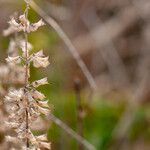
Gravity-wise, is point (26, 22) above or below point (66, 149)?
below

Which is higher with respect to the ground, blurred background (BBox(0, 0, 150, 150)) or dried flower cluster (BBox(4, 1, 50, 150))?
blurred background (BBox(0, 0, 150, 150))

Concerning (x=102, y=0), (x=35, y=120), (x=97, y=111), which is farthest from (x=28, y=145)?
(x=102, y=0)

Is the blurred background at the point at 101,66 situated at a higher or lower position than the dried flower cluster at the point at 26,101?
higher

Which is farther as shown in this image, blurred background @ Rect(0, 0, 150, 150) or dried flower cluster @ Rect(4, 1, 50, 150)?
blurred background @ Rect(0, 0, 150, 150)

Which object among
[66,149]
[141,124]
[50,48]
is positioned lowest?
[66,149]

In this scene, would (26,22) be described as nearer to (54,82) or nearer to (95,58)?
(54,82)

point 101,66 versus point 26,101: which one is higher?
point 101,66

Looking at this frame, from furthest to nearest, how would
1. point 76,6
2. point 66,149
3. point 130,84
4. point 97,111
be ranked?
point 130,84 < point 76,6 < point 97,111 < point 66,149

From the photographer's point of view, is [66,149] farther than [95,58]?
No
